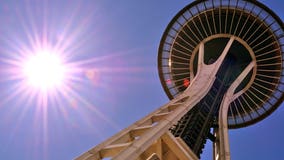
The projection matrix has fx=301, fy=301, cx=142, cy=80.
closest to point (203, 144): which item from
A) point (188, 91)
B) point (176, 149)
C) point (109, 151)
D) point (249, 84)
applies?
point (188, 91)

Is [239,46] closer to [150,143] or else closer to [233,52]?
[233,52]

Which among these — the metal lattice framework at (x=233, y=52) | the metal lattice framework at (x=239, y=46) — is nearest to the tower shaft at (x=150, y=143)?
the metal lattice framework at (x=233, y=52)

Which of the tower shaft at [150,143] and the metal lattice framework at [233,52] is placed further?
A: the metal lattice framework at [233,52]

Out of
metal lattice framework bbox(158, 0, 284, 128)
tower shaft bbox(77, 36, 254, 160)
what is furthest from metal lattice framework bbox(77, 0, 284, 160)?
tower shaft bbox(77, 36, 254, 160)

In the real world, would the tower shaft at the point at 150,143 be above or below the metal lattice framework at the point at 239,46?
below

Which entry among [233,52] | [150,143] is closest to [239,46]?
[233,52]

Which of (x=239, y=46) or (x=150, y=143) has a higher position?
(x=239, y=46)

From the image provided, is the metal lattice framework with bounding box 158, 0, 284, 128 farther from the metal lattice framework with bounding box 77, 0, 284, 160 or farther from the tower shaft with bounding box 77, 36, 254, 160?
the tower shaft with bounding box 77, 36, 254, 160

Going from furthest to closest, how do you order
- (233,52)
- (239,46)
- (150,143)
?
(233,52)
(239,46)
(150,143)

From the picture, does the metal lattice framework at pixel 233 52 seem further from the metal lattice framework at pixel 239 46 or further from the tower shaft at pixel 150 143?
the tower shaft at pixel 150 143

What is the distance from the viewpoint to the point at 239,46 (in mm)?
32406

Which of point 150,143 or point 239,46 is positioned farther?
point 239,46

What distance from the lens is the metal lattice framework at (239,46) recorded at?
30494mm

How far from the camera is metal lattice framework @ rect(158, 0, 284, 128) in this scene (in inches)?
1201
